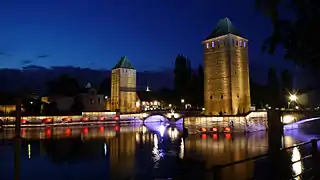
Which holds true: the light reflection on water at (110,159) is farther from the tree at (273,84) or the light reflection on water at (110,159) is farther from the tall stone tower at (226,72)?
the tree at (273,84)

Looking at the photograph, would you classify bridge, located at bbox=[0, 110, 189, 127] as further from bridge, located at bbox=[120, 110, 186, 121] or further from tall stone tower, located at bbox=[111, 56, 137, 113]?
tall stone tower, located at bbox=[111, 56, 137, 113]

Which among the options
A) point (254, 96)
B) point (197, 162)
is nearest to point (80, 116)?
point (254, 96)

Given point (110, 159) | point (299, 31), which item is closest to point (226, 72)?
point (110, 159)

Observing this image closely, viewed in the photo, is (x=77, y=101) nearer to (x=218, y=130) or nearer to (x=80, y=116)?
(x=80, y=116)

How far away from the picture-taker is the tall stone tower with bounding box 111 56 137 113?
66.2 m

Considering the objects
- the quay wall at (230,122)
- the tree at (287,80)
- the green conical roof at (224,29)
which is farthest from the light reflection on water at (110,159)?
the tree at (287,80)

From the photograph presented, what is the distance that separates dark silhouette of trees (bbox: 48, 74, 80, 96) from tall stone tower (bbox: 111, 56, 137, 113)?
30.3ft

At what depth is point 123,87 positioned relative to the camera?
2638 inches

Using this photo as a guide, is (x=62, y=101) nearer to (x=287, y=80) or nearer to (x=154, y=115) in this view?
(x=154, y=115)

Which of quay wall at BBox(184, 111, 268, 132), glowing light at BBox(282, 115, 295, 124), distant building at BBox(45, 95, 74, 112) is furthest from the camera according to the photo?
distant building at BBox(45, 95, 74, 112)

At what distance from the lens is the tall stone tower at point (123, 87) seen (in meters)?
66.2

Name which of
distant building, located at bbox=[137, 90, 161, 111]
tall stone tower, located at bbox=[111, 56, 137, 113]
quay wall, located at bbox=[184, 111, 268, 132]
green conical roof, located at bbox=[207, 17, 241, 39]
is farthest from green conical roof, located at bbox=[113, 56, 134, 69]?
quay wall, located at bbox=[184, 111, 268, 132]

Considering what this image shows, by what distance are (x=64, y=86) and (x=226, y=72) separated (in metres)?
41.9

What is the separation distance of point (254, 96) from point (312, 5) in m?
56.4
